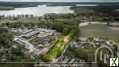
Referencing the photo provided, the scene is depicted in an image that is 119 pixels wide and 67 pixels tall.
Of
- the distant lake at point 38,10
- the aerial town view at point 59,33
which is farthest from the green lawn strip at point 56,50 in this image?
the distant lake at point 38,10

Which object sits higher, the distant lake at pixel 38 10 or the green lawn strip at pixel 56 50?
the distant lake at pixel 38 10

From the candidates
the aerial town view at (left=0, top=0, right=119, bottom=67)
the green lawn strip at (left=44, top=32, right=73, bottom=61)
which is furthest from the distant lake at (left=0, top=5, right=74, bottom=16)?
the green lawn strip at (left=44, top=32, right=73, bottom=61)

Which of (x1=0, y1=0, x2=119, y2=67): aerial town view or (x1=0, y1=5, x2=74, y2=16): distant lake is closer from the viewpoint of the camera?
(x1=0, y1=0, x2=119, y2=67): aerial town view

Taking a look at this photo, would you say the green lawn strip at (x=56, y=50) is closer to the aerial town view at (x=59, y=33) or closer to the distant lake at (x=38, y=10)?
the aerial town view at (x=59, y=33)

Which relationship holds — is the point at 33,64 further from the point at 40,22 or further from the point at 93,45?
the point at 93,45

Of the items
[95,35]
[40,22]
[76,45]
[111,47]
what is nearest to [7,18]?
[40,22]

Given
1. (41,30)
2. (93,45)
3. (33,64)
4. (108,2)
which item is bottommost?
(33,64)

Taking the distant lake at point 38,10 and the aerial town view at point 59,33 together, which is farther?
the distant lake at point 38,10

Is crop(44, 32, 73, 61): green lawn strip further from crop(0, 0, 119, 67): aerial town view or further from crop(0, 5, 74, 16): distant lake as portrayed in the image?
crop(0, 5, 74, 16): distant lake
